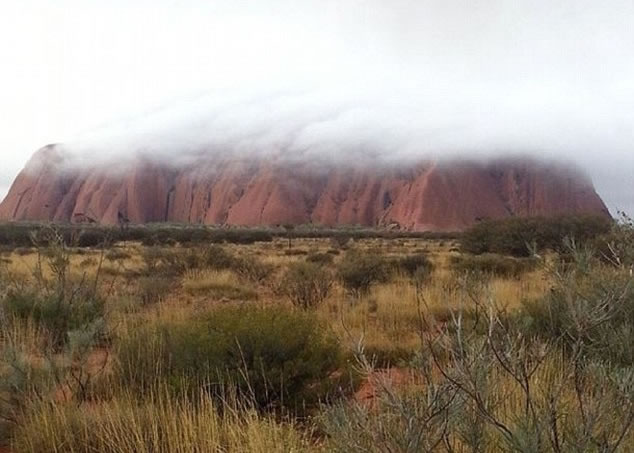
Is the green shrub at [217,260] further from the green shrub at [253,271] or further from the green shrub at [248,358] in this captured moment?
the green shrub at [248,358]

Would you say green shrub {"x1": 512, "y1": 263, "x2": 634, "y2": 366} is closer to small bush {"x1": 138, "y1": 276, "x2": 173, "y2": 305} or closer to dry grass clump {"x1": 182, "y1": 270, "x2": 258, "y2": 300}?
dry grass clump {"x1": 182, "y1": 270, "x2": 258, "y2": 300}

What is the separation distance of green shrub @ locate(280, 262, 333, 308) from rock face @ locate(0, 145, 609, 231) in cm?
7089

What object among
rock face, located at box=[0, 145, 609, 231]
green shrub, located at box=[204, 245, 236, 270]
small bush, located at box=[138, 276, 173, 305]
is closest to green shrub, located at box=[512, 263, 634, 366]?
small bush, located at box=[138, 276, 173, 305]

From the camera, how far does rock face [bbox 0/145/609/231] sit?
87875 mm

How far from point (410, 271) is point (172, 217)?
88717 mm

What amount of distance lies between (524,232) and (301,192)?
69.2m

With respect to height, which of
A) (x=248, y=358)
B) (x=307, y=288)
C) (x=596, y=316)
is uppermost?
(x=596, y=316)

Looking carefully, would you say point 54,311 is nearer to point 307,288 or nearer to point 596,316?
point 307,288

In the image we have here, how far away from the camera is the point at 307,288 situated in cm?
1119

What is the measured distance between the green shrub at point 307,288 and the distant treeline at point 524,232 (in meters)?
17.5

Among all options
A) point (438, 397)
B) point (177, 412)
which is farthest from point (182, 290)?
point (438, 397)

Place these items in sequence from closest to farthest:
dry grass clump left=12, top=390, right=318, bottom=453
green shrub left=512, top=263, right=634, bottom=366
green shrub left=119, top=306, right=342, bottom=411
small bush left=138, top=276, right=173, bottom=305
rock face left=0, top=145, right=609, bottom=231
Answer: green shrub left=512, top=263, right=634, bottom=366 < dry grass clump left=12, top=390, right=318, bottom=453 < green shrub left=119, top=306, right=342, bottom=411 < small bush left=138, top=276, right=173, bottom=305 < rock face left=0, top=145, right=609, bottom=231

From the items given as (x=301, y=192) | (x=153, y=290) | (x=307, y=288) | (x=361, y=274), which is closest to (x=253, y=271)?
(x=361, y=274)

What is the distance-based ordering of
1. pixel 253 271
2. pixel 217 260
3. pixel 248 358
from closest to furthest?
A: pixel 248 358 → pixel 253 271 → pixel 217 260
